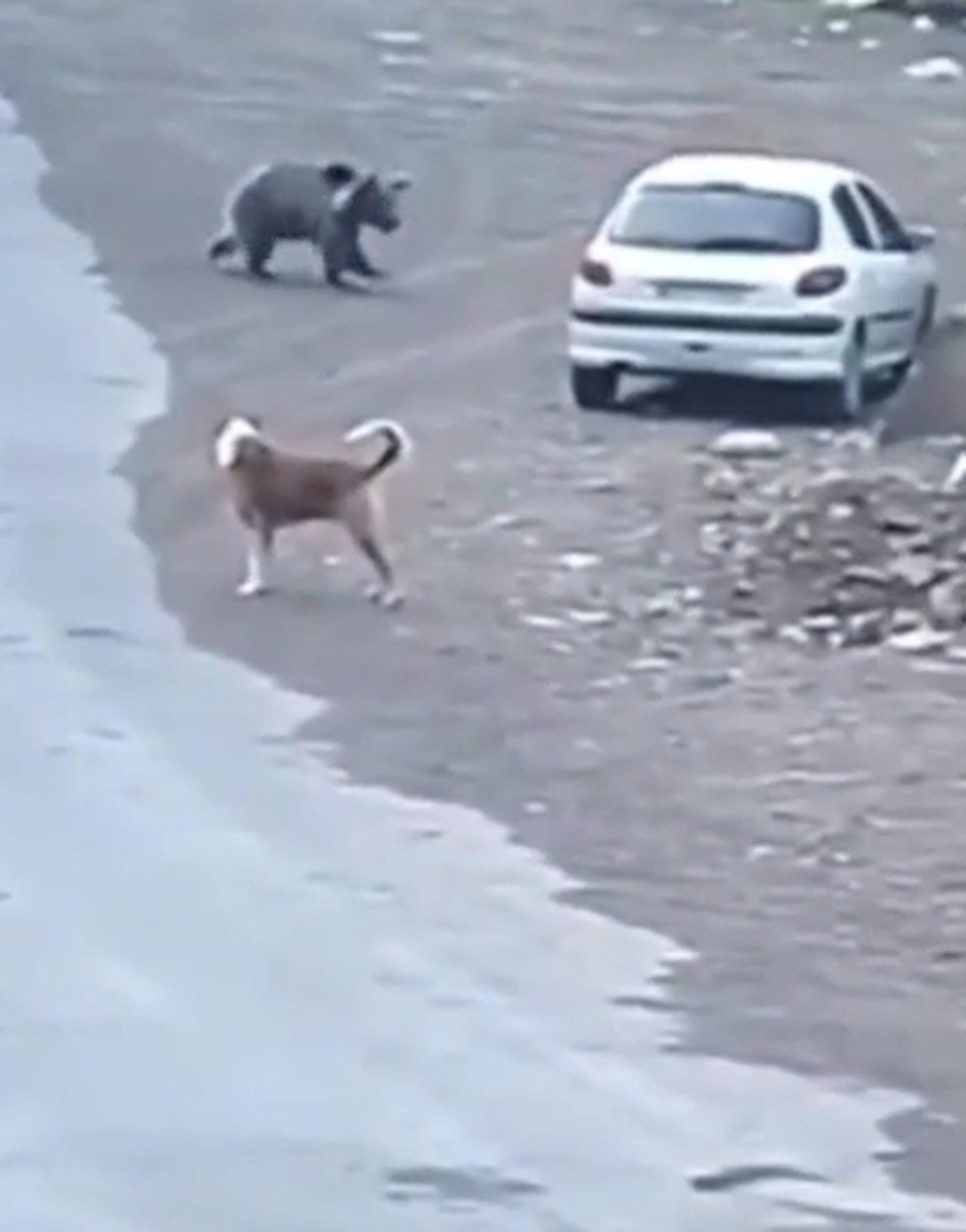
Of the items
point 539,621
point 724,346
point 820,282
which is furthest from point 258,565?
point 820,282

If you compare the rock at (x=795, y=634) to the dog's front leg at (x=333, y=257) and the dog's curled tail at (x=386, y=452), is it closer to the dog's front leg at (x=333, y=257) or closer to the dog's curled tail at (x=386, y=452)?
the dog's curled tail at (x=386, y=452)

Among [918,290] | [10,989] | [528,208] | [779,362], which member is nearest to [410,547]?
[779,362]

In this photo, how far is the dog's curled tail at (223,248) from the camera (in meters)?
37.9

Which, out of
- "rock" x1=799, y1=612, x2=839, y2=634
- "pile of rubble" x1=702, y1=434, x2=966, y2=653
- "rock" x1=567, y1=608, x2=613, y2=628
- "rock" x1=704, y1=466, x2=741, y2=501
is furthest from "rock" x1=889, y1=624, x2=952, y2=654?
"rock" x1=704, y1=466, x2=741, y2=501

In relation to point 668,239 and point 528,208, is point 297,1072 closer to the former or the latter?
point 668,239

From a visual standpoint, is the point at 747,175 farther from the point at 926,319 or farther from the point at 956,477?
the point at 956,477

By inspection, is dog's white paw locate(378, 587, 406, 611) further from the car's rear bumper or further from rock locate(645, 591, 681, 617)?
the car's rear bumper

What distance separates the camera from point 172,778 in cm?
1817

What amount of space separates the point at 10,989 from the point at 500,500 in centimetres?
1209

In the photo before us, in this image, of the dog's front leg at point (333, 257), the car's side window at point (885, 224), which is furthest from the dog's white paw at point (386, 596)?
the dog's front leg at point (333, 257)

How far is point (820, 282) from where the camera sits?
2981 centimetres

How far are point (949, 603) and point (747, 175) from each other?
8700 millimetres

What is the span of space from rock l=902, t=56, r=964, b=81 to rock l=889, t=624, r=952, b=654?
3163 cm

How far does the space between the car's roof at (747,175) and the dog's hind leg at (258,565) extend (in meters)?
7.79
